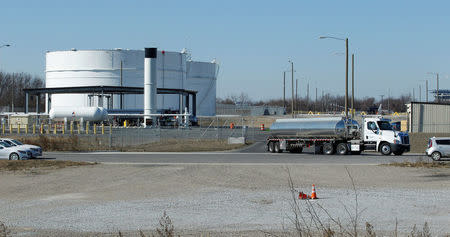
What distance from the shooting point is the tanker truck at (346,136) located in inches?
1553

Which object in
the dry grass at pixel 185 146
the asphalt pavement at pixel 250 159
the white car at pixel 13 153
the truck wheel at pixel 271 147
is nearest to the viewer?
the asphalt pavement at pixel 250 159

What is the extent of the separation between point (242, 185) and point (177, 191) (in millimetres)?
2828

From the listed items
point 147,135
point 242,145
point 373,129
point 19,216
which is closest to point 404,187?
point 19,216

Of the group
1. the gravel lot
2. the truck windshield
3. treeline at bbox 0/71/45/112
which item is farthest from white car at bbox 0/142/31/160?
treeline at bbox 0/71/45/112

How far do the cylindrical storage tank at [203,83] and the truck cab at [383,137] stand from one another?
76.0 m

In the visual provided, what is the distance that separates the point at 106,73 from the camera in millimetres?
100312

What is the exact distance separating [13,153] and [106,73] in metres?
65.7

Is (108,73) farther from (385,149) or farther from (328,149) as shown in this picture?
(385,149)

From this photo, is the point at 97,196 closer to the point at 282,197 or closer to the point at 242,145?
the point at 282,197

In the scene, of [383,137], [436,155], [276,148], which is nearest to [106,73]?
[276,148]

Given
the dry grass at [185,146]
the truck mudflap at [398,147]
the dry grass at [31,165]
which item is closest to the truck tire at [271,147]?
the dry grass at [185,146]

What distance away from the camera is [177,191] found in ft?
68.6

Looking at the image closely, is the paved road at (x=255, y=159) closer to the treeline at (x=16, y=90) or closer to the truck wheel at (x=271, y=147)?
the truck wheel at (x=271, y=147)

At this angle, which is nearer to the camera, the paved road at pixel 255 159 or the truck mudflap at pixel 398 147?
the paved road at pixel 255 159
